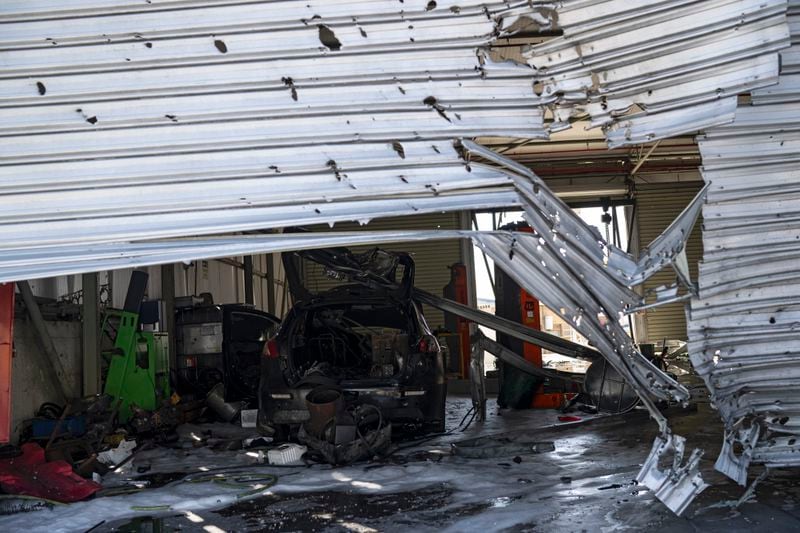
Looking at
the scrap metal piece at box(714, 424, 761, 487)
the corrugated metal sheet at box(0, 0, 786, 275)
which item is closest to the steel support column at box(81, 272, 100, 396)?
the corrugated metal sheet at box(0, 0, 786, 275)

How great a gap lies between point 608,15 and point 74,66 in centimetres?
241

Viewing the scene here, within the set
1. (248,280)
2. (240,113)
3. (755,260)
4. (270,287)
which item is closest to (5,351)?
(240,113)

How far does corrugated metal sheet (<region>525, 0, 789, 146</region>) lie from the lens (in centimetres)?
320

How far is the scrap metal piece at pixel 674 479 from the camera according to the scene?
13.1 feet

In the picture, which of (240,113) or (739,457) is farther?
(739,457)

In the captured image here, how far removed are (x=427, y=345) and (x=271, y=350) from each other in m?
1.47

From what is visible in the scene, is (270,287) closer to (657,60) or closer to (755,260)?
(755,260)

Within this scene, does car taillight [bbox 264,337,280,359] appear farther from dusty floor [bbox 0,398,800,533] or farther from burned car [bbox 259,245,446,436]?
dusty floor [bbox 0,398,800,533]

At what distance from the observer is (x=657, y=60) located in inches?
131

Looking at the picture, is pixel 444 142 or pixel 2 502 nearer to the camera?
pixel 444 142

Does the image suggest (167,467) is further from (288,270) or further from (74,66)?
(74,66)

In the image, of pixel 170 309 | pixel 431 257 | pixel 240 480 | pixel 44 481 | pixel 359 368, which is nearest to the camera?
pixel 44 481

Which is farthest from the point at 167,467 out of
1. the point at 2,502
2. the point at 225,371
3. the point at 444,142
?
the point at 444,142

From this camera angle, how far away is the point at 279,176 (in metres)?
3.60
